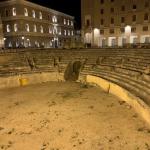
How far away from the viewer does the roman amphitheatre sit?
37.5 feet

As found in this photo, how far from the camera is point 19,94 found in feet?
68.3

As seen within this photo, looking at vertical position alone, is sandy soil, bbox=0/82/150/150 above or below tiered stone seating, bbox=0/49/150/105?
below

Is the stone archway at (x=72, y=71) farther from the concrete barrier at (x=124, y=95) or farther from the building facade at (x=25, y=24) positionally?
the building facade at (x=25, y=24)

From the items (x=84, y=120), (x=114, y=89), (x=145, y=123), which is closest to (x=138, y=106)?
(x=145, y=123)

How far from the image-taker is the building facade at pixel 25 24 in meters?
55.8

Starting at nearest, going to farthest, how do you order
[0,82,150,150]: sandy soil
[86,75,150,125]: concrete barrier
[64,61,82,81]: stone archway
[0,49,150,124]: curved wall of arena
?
[0,82,150,150]: sandy soil < [86,75,150,125]: concrete barrier < [0,49,150,124]: curved wall of arena < [64,61,82,81]: stone archway

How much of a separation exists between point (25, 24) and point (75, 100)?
43.3 meters

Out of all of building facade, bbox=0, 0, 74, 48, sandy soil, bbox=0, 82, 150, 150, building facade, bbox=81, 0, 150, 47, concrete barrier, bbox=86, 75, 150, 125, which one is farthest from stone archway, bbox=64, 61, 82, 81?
building facade, bbox=81, 0, 150, 47

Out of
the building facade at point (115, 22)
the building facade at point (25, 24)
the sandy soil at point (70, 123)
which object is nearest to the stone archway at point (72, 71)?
the sandy soil at point (70, 123)

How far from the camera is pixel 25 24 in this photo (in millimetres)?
57312

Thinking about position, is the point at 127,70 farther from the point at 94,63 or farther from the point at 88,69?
the point at 94,63

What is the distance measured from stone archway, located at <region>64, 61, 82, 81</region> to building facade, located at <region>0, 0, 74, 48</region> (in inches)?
907

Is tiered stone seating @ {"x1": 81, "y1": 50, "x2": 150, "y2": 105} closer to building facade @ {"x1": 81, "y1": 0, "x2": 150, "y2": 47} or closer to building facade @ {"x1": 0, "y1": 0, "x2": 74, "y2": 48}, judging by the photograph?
building facade @ {"x1": 81, "y1": 0, "x2": 150, "y2": 47}

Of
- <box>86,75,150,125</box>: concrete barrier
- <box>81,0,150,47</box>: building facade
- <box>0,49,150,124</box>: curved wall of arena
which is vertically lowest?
<box>86,75,150,125</box>: concrete barrier
